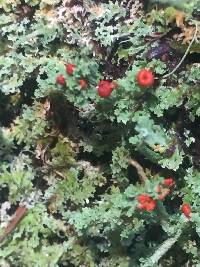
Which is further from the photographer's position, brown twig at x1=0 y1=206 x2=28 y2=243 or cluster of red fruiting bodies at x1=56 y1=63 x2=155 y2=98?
brown twig at x1=0 y1=206 x2=28 y2=243

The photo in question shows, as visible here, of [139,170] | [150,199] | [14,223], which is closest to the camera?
[150,199]

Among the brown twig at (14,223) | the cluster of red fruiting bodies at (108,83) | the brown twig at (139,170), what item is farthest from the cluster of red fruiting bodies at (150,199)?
the brown twig at (14,223)

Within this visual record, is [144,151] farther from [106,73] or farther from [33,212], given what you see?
[33,212]

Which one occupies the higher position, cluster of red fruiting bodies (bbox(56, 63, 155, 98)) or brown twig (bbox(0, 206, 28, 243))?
cluster of red fruiting bodies (bbox(56, 63, 155, 98))

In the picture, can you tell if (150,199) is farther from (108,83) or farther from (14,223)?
(14,223)

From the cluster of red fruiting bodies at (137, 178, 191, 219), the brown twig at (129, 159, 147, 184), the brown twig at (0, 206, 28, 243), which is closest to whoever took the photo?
the cluster of red fruiting bodies at (137, 178, 191, 219)

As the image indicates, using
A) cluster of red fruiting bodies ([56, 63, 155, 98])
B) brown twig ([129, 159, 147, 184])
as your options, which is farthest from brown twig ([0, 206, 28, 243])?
cluster of red fruiting bodies ([56, 63, 155, 98])

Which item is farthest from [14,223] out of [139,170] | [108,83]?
[108,83]

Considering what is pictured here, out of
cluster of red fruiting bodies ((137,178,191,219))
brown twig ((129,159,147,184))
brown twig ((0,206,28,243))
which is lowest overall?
brown twig ((0,206,28,243))

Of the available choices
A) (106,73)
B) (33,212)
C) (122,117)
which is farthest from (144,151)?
(33,212)

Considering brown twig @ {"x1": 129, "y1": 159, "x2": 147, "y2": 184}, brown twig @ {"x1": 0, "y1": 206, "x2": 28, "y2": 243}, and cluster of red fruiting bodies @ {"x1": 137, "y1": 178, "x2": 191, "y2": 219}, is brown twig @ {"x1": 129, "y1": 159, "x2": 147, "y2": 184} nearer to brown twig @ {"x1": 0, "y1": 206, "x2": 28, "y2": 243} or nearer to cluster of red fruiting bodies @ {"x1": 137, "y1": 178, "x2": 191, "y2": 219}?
cluster of red fruiting bodies @ {"x1": 137, "y1": 178, "x2": 191, "y2": 219}
